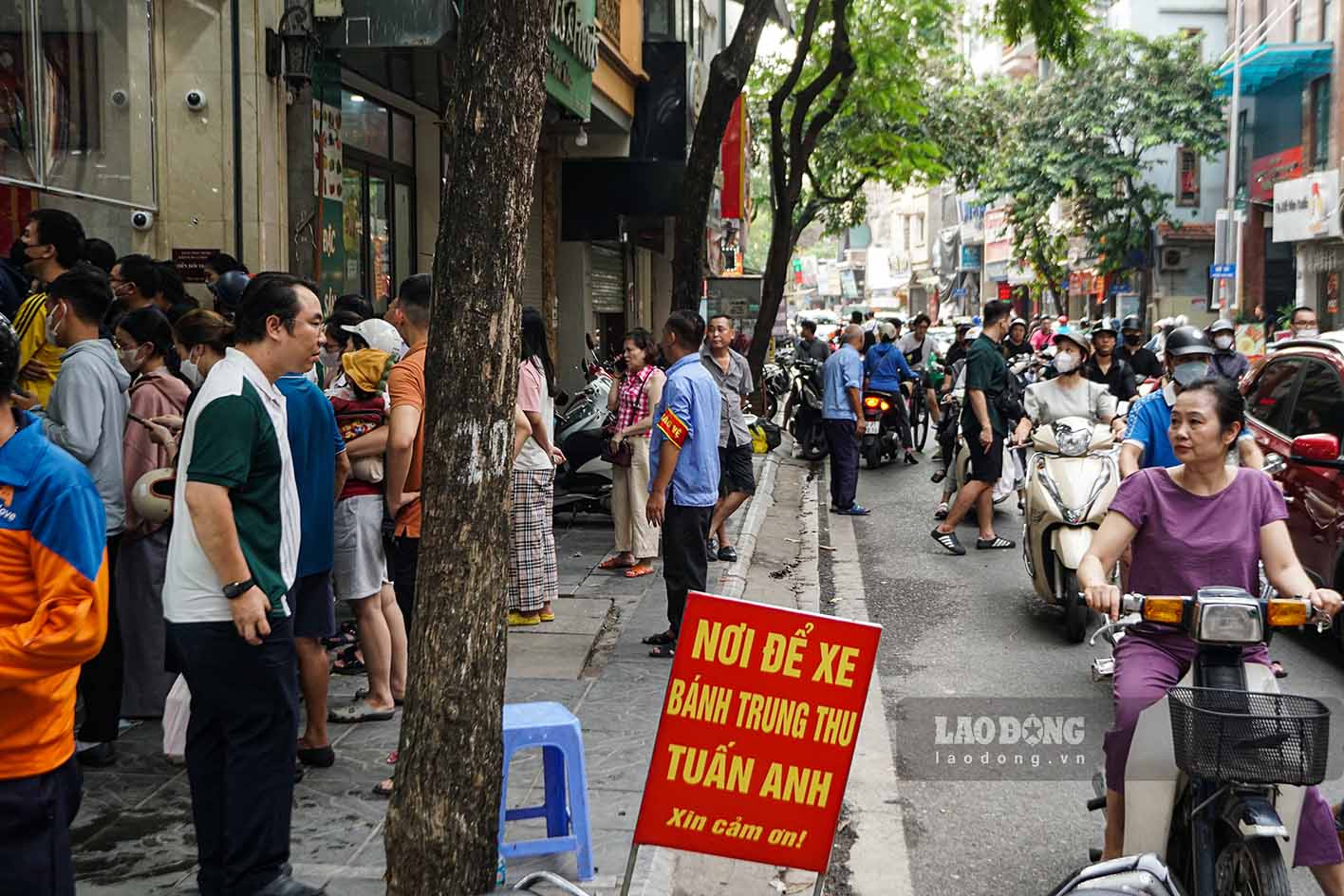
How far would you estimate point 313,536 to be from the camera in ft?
17.1

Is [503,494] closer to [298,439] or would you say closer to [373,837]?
[298,439]

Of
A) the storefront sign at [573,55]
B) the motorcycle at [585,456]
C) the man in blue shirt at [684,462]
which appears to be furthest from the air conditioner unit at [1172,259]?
the man in blue shirt at [684,462]

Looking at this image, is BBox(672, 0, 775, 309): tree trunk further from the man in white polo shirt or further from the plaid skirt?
the man in white polo shirt

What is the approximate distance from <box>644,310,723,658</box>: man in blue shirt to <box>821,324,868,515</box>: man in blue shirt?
5.63 meters

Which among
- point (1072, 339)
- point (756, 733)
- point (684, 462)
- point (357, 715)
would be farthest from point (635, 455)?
point (756, 733)

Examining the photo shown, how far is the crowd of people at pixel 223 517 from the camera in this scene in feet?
10.2

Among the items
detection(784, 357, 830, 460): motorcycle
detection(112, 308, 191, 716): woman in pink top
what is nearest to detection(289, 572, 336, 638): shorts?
detection(112, 308, 191, 716): woman in pink top

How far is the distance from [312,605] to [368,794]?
754mm

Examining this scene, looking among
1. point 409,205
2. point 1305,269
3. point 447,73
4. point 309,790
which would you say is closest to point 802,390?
point 409,205

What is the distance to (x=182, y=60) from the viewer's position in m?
8.87

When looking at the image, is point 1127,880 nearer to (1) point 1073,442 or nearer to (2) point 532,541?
(2) point 532,541

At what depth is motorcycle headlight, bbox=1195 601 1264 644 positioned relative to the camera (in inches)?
150

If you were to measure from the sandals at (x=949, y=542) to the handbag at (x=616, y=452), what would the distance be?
2908 millimetres

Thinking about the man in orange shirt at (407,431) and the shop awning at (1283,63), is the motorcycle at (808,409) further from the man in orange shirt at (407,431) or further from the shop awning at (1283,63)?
the shop awning at (1283,63)
